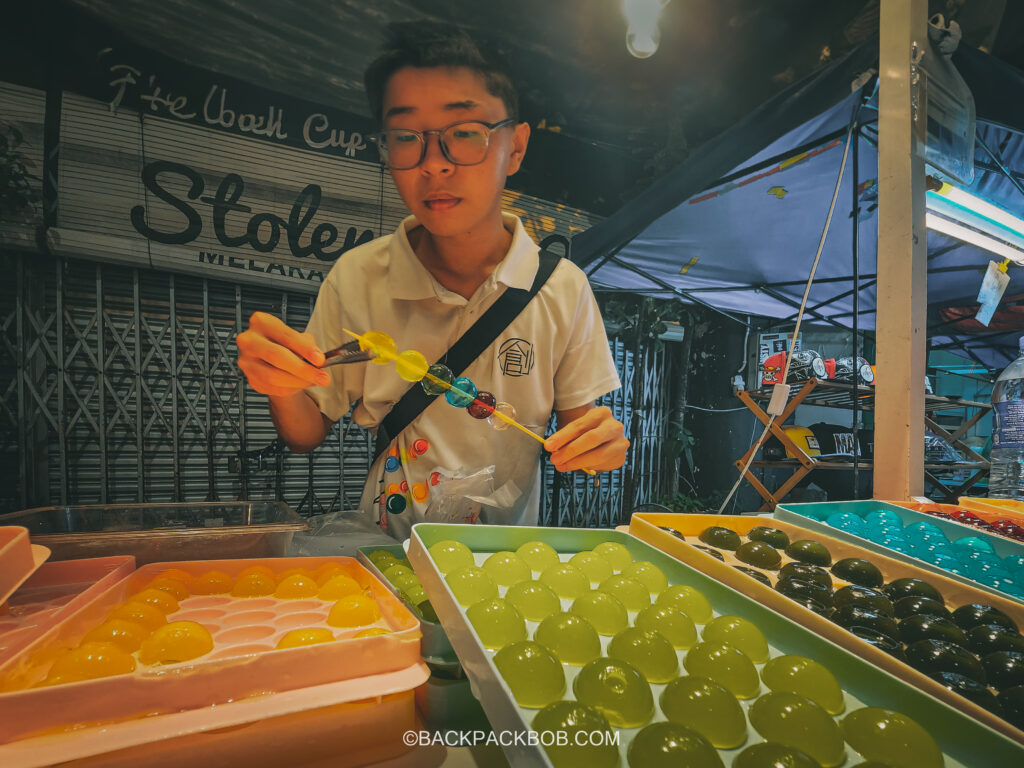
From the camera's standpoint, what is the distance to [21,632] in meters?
0.52

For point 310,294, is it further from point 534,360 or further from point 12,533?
point 12,533

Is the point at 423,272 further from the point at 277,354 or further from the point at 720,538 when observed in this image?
the point at 720,538

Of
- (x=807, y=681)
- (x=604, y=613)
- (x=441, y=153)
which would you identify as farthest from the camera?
(x=441, y=153)

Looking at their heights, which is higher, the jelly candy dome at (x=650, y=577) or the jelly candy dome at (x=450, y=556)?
the jelly candy dome at (x=450, y=556)

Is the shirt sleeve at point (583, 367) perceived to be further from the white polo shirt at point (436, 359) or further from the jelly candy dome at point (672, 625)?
the jelly candy dome at point (672, 625)

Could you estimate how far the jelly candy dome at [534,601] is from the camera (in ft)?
1.95

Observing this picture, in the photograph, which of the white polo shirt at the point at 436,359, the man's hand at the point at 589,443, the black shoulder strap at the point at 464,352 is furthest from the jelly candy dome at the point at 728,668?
the black shoulder strap at the point at 464,352

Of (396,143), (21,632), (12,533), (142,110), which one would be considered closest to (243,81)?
(142,110)

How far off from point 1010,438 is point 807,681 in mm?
2046

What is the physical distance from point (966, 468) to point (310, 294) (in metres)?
4.23

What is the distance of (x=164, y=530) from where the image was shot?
855mm

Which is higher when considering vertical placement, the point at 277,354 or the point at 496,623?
the point at 277,354

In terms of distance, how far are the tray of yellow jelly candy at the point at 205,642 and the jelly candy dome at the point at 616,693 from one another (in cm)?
17

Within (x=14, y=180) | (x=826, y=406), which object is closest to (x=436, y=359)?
(x=14, y=180)
